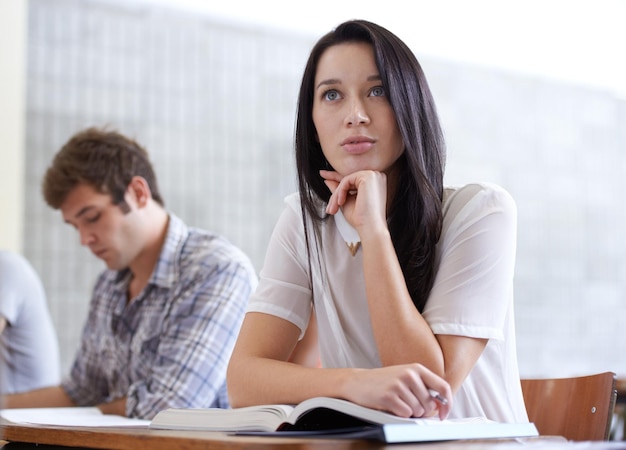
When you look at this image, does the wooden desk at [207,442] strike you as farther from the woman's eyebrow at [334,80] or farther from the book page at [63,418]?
the woman's eyebrow at [334,80]

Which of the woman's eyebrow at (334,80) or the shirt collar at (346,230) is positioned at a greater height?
the woman's eyebrow at (334,80)

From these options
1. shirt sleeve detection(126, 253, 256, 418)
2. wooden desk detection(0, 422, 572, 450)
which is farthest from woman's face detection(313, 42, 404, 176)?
shirt sleeve detection(126, 253, 256, 418)

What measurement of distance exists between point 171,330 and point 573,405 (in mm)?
1128

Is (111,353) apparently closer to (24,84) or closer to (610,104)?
(24,84)

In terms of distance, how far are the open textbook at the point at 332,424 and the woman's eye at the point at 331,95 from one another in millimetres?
594

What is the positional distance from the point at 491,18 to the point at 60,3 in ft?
7.26

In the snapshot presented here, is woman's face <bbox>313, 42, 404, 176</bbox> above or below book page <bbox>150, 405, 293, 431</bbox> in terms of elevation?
above

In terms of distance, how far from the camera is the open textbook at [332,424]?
833mm

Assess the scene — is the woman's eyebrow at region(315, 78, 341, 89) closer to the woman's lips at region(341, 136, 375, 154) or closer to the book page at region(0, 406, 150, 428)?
the woman's lips at region(341, 136, 375, 154)

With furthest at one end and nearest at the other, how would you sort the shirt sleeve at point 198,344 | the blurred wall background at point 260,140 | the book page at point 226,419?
the blurred wall background at point 260,140 < the shirt sleeve at point 198,344 < the book page at point 226,419

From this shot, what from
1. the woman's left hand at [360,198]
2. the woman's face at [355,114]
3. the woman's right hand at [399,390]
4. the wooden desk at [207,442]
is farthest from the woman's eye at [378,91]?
the wooden desk at [207,442]

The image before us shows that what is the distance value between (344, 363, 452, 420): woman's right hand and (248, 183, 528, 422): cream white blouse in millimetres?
209

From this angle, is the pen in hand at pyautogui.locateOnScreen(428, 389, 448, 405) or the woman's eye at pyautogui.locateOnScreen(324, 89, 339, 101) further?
the woman's eye at pyautogui.locateOnScreen(324, 89, 339, 101)

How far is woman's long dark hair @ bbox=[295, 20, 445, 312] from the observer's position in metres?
1.32
